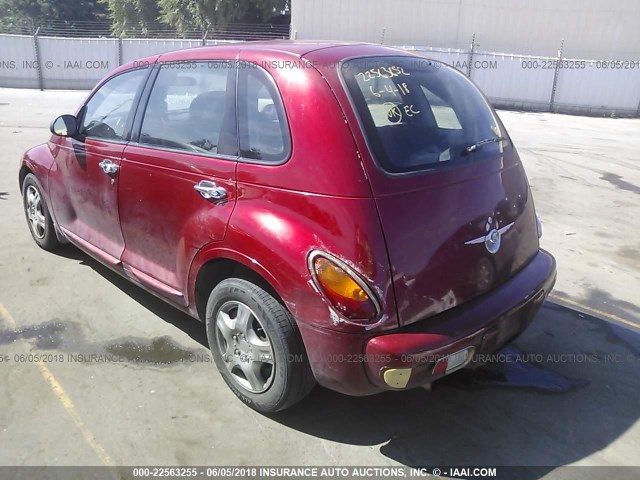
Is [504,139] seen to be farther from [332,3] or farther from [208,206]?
[332,3]

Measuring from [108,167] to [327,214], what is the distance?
189 cm

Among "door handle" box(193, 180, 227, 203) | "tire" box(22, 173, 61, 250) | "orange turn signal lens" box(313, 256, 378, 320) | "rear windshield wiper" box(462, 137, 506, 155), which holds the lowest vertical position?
"tire" box(22, 173, 61, 250)

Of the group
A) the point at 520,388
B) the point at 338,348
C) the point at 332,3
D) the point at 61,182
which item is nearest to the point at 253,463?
the point at 338,348

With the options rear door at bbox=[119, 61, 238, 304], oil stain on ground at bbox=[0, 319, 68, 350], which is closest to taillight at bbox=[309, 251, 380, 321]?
rear door at bbox=[119, 61, 238, 304]

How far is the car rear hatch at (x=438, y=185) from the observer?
2.33 m

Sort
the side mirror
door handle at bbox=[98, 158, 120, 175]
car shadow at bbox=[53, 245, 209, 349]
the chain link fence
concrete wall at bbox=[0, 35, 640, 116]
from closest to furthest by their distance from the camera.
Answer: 1. door handle at bbox=[98, 158, 120, 175]
2. car shadow at bbox=[53, 245, 209, 349]
3. the side mirror
4. concrete wall at bbox=[0, 35, 640, 116]
5. the chain link fence

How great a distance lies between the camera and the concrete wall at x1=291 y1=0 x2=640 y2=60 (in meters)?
22.9

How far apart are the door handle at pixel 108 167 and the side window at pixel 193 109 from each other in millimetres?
292

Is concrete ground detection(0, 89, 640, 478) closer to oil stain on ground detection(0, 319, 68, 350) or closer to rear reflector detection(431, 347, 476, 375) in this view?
oil stain on ground detection(0, 319, 68, 350)

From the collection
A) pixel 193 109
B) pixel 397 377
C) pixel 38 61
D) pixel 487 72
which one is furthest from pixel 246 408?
pixel 38 61

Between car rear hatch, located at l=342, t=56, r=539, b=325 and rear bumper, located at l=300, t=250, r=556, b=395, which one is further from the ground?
car rear hatch, located at l=342, t=56, r=539, b=325

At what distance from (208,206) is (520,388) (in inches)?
81.6

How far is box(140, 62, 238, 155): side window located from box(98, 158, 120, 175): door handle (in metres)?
0.29

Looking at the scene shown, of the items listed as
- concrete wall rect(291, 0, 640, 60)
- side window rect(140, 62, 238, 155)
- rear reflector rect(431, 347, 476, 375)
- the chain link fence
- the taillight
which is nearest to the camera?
the taillight
